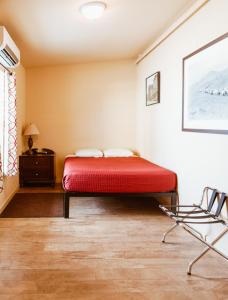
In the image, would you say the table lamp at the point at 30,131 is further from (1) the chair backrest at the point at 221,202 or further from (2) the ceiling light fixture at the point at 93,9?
(1) the chair backrest at the point at 221,202

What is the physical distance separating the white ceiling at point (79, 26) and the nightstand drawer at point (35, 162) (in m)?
1.58

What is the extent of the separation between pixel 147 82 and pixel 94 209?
220 centimetres

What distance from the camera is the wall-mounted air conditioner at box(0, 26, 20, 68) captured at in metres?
3.12

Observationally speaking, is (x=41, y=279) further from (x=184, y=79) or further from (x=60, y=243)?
(x=184, y=79)

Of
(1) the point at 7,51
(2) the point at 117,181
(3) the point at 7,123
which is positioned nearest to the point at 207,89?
(2) the point at 117,181

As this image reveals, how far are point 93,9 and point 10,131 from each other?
2.10 metres

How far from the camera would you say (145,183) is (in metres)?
3.69

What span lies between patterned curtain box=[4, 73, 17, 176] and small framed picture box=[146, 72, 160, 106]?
1975mm

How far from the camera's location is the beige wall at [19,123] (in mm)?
4203

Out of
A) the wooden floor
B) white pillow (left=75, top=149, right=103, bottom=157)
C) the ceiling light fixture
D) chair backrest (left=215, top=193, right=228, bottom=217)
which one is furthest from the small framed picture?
chair backrest (left=215, top=193, right=228, bottom=217)

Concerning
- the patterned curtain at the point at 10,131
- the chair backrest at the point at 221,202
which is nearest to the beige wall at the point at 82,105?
the patterned curtain at the point at 10,131

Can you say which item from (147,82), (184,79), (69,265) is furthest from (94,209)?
(147,82)

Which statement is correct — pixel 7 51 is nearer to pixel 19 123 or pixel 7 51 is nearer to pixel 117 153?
pixel 19 123

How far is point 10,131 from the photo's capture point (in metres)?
4.32
